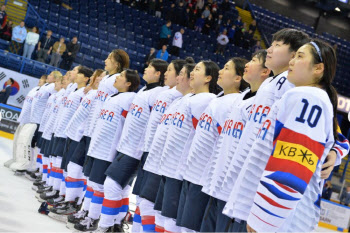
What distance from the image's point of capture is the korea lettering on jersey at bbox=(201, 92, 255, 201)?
289 cm

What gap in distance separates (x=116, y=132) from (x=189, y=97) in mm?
1560

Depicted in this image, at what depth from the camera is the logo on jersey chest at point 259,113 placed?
8.38 ft

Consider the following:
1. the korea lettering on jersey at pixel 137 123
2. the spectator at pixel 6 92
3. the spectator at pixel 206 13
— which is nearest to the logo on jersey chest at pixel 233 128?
the korea lettering on jersey at pixel 137 123

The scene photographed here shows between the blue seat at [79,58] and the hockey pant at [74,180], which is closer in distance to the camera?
the hockey pant at [74,180]

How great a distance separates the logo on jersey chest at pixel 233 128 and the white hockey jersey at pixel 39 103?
6.03m

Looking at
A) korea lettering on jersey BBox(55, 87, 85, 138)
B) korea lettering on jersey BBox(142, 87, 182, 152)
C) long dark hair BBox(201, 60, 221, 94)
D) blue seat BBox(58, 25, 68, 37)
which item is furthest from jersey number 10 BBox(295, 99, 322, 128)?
blue seat BBox(58, 25, 68, 37)

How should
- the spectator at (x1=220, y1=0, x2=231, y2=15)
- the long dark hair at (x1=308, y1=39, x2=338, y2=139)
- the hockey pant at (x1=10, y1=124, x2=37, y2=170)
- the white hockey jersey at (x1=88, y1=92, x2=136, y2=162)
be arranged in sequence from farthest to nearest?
the spectator at (x1=220, y1=0, x2=231, y2=15)
the hockey pant at (x1=10, y1=124, x2=37, y2=170)
the white hockey jersey at (x1=88, y1=92, x2=136, y2=162)
the long dark hair at (x1=308, y1=39, x2=338, y2=139)

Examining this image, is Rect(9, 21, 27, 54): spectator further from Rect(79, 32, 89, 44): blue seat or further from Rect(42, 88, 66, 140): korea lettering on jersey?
Rect(42, 88, 66, 140): korea lettering on jersey

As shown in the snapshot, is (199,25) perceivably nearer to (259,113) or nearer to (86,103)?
(86,103)

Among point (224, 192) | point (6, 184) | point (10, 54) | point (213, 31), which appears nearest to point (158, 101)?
point (224, 192)

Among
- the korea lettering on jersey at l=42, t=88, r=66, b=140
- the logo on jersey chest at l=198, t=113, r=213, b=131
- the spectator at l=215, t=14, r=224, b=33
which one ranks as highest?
the spectator at l=215, t=14, r=224, b=33

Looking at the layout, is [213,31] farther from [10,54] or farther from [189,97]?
[189,97]

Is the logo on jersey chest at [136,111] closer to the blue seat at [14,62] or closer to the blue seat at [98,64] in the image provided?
the blue seat at [14,62]

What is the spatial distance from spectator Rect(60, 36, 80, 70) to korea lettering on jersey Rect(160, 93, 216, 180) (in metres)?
11.1
